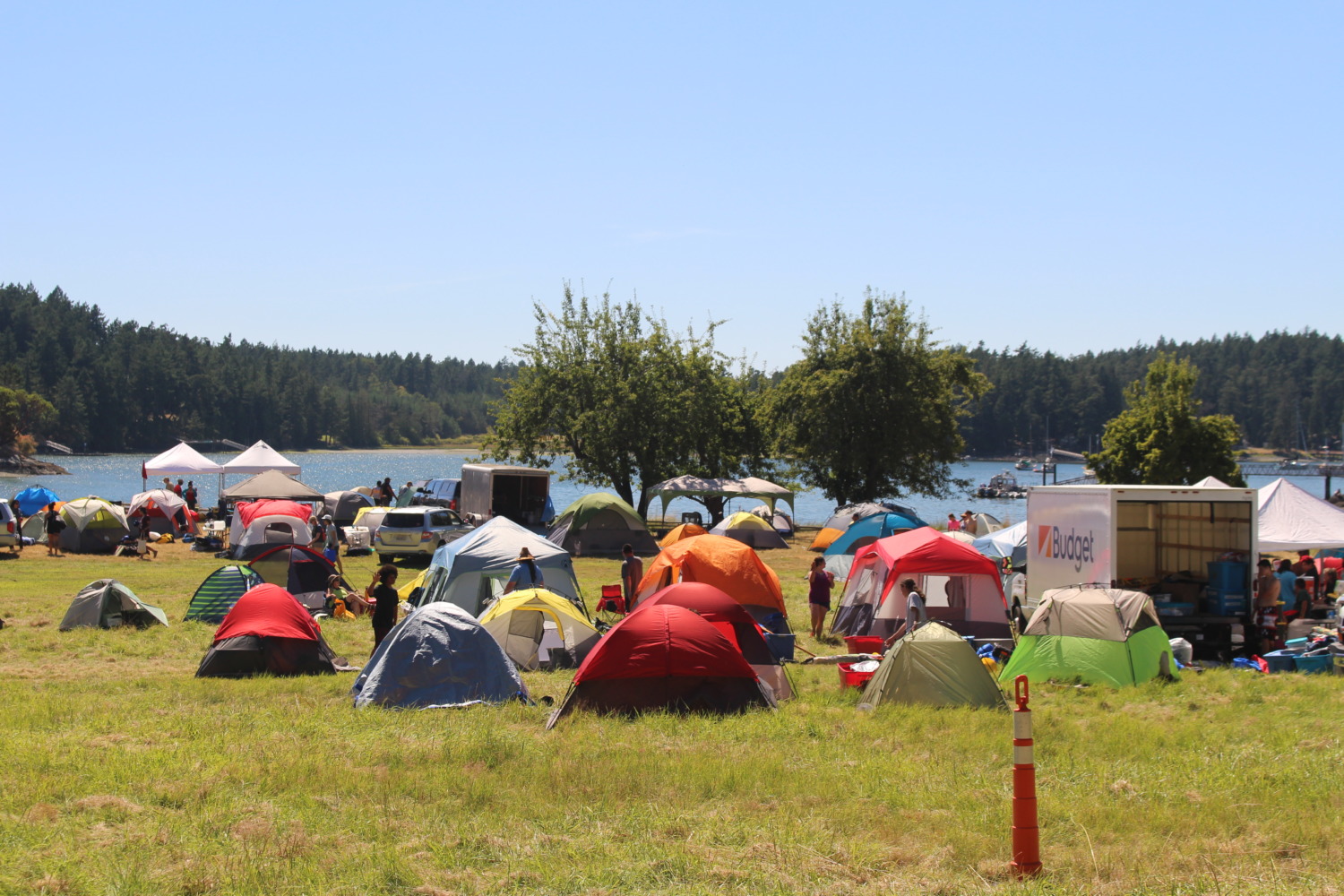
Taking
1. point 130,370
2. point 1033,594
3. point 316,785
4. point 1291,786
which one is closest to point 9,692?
point 316,785

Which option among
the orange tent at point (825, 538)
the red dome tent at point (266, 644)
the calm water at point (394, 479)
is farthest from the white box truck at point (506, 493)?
the red dome tent at point (266, 644)

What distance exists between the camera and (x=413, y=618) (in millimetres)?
11547

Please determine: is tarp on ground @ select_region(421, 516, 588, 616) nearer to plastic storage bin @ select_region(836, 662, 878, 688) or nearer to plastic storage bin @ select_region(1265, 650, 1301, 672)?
plastic storage bin @ select_region(836, 662, 878, 688)

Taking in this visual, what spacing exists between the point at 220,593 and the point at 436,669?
788 centimetres

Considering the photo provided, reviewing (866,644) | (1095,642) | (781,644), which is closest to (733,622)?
(781,644)

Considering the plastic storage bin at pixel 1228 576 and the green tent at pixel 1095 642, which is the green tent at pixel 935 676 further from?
the plastic storage bin at pixel 1228 576

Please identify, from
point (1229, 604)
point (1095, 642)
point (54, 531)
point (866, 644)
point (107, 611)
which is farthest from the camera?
point (54, 531)

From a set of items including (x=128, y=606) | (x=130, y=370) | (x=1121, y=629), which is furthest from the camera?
(x=130, y=370)

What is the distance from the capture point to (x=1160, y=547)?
1733cm

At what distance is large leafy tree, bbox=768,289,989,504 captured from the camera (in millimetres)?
41469

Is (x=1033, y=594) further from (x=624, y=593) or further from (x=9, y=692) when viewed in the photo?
(x=9, y=692)

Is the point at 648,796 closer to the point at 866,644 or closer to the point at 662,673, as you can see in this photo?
the point at 662,673

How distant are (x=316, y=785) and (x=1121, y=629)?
30.4ft

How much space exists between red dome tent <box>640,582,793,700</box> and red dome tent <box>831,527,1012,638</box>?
377cm
